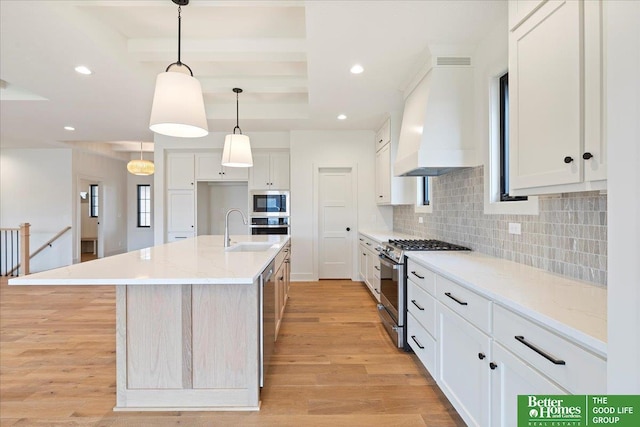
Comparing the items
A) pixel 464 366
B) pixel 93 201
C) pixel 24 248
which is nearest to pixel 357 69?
pixel 464 366

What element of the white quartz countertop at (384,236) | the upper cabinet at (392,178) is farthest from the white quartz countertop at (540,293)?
the upper cabinet at (392,178)

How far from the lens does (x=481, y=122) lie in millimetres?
2668

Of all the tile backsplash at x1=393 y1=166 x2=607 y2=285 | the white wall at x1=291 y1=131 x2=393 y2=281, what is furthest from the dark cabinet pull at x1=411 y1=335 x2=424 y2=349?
the white wall at x1=291 y1=131 x2=393 y2=281

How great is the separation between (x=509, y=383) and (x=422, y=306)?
1.04m

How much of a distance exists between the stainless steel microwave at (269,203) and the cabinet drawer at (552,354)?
4712 mm

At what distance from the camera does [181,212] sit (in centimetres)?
600

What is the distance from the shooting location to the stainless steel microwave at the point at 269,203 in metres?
5.82

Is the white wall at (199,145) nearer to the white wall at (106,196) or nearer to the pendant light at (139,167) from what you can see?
the pendant light at (139,167)

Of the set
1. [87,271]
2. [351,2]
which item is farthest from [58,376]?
[351,2]

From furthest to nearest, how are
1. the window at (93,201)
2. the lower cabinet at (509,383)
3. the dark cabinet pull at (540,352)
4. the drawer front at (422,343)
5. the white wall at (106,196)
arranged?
1. the window at (93,201)
2. the white wall at (106,196)
3. the drawer front at (422,343)
4. the lower cabinet at (509,383)
5. the dark cabinet pull at (540,352)

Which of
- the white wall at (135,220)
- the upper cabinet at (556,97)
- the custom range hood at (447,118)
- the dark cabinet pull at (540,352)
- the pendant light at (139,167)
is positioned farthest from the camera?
the white wall at (135,220)

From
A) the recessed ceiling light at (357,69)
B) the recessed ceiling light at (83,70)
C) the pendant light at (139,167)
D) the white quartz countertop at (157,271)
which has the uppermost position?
the recessed ceiling light at (83,70)

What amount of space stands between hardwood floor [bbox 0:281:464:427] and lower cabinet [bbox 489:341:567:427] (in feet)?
2.14

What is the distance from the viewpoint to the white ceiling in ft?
7.75
